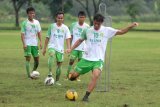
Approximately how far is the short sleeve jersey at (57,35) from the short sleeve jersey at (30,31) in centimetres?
166

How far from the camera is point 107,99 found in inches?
532

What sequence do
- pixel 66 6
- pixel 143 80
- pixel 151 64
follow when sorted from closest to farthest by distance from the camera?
1. pixel 143 80
2. pixel 151 64
3. pixel 66 6

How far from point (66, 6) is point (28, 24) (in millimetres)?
71280

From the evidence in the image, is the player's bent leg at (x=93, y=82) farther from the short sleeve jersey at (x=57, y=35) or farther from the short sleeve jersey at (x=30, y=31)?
the short sleeve jersey at (x=30, y=31)

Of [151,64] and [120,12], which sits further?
[120,12]

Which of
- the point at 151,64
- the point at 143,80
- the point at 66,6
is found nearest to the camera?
the point at 143,80

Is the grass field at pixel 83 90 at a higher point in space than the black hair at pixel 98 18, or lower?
lower

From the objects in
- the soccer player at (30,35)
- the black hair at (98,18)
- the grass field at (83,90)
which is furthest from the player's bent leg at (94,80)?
the soccer player at (30,35)

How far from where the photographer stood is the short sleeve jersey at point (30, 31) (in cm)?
1839

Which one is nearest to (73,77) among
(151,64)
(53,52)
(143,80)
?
(53,52)

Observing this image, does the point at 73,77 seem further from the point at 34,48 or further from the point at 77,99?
the point at 34,48

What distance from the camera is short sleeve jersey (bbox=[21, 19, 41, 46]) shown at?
18391 millimetres

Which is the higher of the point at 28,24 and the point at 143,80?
the point at 28,24

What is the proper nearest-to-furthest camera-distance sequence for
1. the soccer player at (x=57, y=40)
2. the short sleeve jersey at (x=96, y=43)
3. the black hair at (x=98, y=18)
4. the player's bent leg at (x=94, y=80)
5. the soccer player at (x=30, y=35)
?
1. the black hair at (x=98, y=18)
2. the player's bent leg at (x=94, y=80)
3. the short sleeve jersey at (x=96, y=43)
4. the soccer player at (x=57, y=40)
5. the soccer player at (x=30, y=35)
